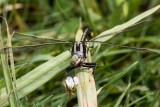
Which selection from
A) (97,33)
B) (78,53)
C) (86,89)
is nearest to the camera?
(86,89)

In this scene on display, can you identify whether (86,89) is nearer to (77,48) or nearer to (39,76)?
(39,76)

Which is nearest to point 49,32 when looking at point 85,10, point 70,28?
point 70,28

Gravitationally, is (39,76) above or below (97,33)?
below

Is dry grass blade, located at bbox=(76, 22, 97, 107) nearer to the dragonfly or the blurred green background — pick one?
the dragonfly

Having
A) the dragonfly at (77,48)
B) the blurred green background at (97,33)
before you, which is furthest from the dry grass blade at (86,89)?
the blurred green background at (97,33)

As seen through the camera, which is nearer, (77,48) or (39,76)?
(39,76)

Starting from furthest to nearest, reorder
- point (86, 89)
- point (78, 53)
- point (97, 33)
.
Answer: point (97, 33), point (78, 53), point (86, 89)

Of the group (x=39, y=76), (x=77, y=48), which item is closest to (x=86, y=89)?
(x=39, y=76)

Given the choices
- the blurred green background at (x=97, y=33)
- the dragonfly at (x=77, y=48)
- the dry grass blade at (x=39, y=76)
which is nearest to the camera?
the dry grass blade at (x=39, y=76)

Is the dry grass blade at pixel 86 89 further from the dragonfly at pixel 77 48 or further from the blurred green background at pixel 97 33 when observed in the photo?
the blurred green background at pixel 97 33
